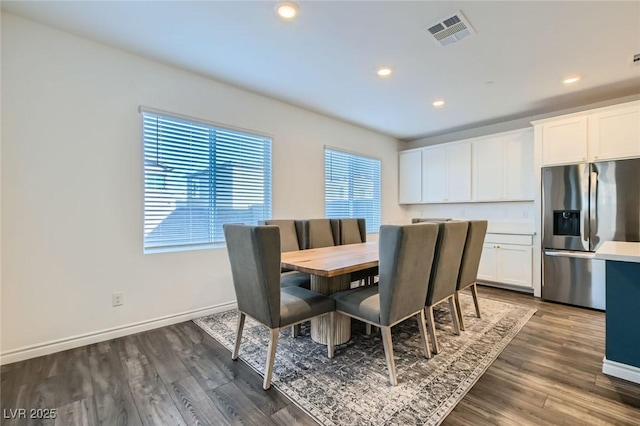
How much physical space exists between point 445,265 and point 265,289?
1426mm

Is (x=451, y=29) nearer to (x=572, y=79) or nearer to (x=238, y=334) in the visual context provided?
(x=572, y=79)

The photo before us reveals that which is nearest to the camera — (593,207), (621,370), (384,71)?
(621,370)

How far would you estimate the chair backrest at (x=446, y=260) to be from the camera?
217 centimetres

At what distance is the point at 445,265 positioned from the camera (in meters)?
2.25

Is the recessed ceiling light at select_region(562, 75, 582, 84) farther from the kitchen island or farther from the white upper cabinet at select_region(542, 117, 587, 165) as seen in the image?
the kitchen island

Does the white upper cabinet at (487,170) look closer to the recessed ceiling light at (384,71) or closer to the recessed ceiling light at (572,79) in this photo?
the recessed ceiling light at (572,79)

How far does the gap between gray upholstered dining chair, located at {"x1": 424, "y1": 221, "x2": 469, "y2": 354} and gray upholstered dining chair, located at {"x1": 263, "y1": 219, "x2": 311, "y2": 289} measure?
1092mm

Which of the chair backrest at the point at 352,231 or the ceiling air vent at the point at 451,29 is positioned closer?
the ceiling air vent at the point at 451,29

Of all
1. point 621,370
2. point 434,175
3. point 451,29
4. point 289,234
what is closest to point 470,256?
point 621,370

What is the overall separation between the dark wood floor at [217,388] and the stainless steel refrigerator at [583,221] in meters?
1.13

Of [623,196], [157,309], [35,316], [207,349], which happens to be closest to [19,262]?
[35,316]

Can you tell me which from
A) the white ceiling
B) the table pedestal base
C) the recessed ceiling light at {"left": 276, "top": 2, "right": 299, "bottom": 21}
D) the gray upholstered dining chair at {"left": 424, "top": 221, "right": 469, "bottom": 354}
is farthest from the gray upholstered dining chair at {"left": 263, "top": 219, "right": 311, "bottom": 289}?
the recessed ceiling light at {"left": 276, "top": 2, "right": 299, "bottom": 21}

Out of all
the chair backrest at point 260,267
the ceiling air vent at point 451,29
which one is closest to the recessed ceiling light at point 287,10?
the ceiling air vent at point 451,29

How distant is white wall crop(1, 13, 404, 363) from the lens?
6.87 ft
